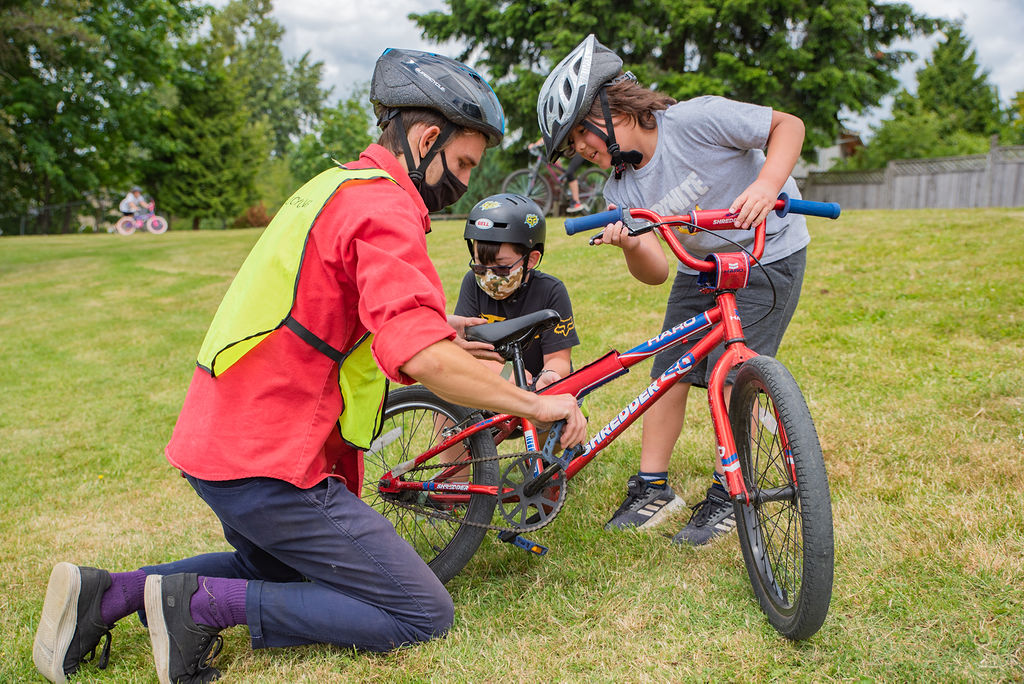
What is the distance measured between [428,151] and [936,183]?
75.8 feet

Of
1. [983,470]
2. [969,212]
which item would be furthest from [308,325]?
[969,212]

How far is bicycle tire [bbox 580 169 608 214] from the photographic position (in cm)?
1440

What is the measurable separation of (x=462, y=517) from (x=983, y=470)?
92.6 inches

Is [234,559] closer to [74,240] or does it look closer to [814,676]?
[814,676]

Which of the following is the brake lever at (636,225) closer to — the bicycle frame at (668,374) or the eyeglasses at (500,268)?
the bicycle frame at (668,374)

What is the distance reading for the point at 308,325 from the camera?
7.67 ft

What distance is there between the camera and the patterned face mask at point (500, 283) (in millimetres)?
3441

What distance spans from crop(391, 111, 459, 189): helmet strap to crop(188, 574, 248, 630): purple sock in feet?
4.86

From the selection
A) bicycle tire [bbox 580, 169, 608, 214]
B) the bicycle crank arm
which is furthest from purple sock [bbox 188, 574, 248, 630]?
bicycle tire [bbox 580, 169, 608, 214]

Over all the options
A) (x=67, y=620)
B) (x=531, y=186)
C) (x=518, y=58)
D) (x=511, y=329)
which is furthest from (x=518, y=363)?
(x=518, y=58)

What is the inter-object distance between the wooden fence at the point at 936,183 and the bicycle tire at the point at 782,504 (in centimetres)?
2045

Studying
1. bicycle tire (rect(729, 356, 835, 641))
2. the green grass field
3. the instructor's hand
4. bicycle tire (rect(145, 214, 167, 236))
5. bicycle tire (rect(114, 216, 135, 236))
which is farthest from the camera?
bicycle tire (rect(145, 214, 167, 236))

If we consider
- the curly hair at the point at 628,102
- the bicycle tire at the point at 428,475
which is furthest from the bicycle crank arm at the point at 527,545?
the curly hair at the point at 628,102

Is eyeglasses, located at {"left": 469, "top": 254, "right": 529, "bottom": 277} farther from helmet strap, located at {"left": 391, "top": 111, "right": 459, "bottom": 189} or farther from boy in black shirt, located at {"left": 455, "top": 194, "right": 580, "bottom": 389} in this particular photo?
helmet strap, located at {"left": 391, "top": 111, "right": 459, "bottom": 189}
